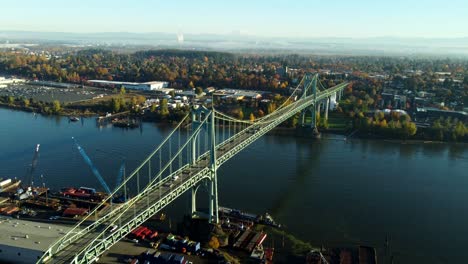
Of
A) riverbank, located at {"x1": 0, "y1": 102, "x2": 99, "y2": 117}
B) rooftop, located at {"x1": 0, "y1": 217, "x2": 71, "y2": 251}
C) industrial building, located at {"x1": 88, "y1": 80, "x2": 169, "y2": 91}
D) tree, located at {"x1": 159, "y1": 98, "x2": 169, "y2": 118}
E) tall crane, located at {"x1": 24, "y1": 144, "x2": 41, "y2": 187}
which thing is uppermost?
industrial building, located at {"x1": 88, "y1": 80, "x2": 169, "y2": 91}

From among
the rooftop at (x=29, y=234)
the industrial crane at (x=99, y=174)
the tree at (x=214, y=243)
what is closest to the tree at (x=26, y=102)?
the industrial crane at (x=99, y=174)

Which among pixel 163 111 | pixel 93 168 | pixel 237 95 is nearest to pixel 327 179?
pixel 93 168

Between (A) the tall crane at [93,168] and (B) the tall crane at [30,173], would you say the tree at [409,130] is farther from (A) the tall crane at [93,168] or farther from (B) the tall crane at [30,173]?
(B) the tall crane at [30,173]

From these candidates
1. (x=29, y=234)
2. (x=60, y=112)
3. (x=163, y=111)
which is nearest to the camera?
(x=29, y=234)

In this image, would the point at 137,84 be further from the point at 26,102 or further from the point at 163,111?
the point at 163,111

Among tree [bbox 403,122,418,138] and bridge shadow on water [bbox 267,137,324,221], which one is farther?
tree [bbox 403,122,418,138]

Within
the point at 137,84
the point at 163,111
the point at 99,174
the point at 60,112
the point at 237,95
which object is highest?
the point at 137,84

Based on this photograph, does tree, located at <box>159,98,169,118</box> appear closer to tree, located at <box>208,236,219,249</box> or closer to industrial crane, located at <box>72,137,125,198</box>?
industrial crane, located at <box>72,137,125,198</box>

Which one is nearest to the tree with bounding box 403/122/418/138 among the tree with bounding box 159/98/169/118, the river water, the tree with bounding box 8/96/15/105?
the river water

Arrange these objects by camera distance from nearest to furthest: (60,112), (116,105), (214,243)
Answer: (214,243)
(60,112)
(116,105)
